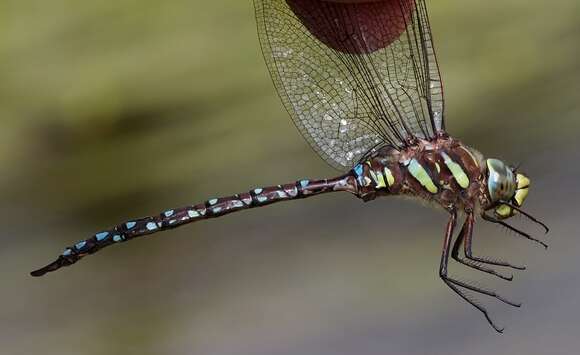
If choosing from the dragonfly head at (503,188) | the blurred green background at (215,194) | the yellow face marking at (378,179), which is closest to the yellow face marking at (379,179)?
the yellow face marking at (378,179)

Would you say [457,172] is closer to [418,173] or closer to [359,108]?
[418,173]

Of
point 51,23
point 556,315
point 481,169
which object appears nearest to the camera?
point 481,169

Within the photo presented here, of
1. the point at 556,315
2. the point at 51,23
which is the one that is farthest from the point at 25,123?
the point at 556,315

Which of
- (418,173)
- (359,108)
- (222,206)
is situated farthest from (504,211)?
(222,206)

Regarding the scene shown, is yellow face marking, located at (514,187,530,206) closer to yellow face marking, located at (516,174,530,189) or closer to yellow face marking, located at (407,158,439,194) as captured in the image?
yellow face marking, located at (516,174,530,189)

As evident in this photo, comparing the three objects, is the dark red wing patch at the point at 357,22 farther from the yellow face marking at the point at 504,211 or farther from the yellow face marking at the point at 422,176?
the yellow face marking at the point at 504,211

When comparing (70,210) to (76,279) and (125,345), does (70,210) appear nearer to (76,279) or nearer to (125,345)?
(76,279)
